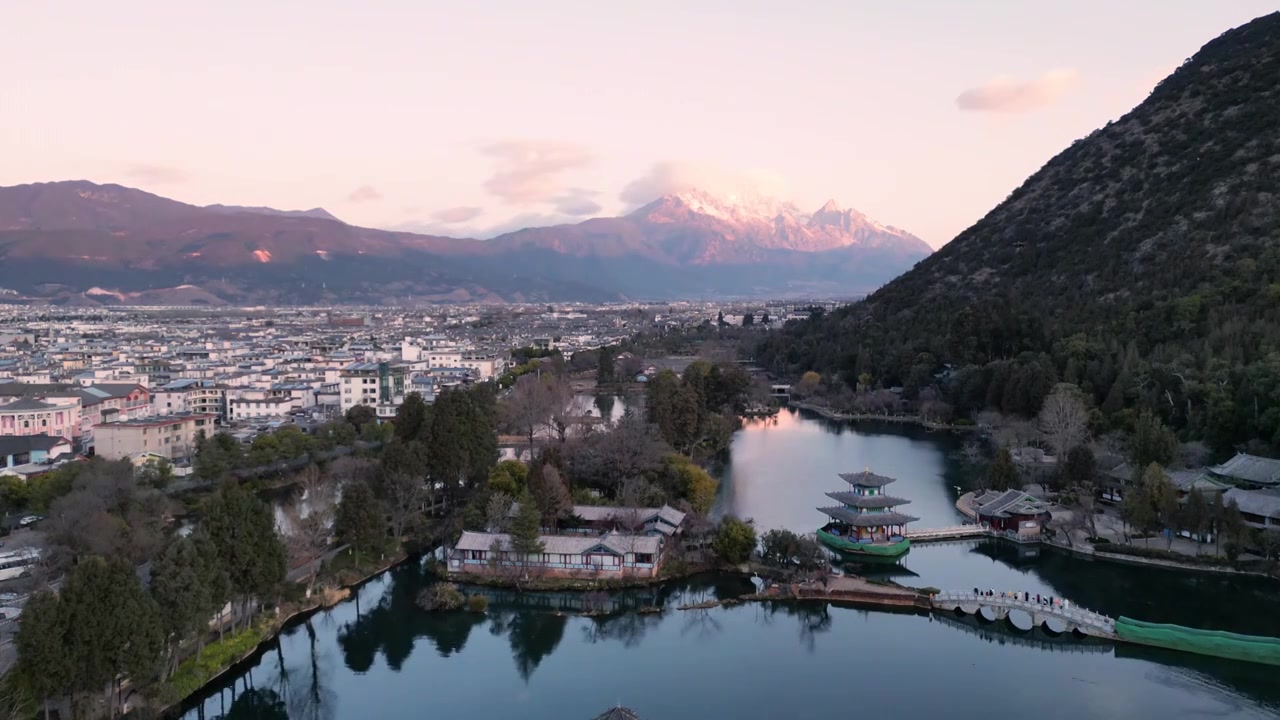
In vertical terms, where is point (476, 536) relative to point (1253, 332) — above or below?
below

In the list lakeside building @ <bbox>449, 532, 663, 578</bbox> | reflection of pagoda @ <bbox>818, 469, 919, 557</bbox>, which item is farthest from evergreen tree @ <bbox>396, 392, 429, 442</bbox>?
reflection of pagoda @ <bbox>818, 469, 919, 557</bbox>

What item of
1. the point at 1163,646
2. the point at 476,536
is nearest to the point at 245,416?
the point at 476,536

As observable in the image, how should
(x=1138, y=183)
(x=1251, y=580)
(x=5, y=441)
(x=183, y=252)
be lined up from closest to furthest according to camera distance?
(x=1251, y=580), (x=5, y=441), (x=1138, y=183), (x=183, y=252)

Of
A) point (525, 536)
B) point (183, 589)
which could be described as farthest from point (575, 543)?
point (183, 589)

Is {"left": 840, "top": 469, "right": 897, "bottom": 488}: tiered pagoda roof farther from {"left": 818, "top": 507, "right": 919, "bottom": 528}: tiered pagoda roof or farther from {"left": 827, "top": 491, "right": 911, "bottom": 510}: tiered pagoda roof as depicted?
{"left": 818, "top": 507, "right": 919, "bottom": 528}: tiered pagoda roof

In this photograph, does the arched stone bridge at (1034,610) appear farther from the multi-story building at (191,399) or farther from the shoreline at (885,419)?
the multi-story building at (191,399)

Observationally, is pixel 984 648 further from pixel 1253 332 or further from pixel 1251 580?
pixel 1253 332

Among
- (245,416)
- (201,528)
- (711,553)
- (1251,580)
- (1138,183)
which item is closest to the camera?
(201,528)

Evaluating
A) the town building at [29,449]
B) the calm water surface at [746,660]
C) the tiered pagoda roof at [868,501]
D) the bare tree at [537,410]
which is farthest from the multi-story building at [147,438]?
the tiered pagoda roof at [868,501]
